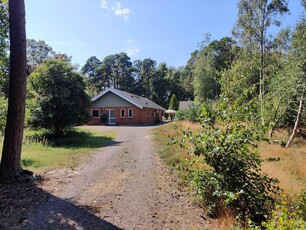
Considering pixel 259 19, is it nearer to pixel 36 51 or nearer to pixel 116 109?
pixel 116 109

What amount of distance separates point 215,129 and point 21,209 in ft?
13.4

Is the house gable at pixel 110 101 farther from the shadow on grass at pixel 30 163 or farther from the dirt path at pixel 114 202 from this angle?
the dirt path at pixel 114 202

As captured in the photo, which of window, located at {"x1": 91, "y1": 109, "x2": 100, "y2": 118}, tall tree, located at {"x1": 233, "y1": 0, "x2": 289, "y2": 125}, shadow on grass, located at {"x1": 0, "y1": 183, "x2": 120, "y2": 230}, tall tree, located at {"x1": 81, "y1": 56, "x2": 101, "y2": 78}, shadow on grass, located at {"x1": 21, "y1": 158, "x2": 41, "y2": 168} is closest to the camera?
shadow on grass, located at {"x1": 0, "y1": 183, "x2": 120, "y2": 230}

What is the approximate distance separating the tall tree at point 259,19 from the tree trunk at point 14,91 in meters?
17.1

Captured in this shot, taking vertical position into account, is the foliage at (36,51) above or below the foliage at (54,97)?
above

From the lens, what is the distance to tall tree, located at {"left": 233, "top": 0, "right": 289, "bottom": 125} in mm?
17703

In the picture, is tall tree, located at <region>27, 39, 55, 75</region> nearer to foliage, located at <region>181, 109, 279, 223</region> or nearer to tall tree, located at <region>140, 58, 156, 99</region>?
tall tree, located at <region>140, 58, 156, 99</region>

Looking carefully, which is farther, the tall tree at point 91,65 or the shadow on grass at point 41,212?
the tall tree at point 91,65

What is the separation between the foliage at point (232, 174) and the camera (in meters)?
3.95

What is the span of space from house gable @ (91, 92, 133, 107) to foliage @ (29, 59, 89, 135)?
45.9 feet

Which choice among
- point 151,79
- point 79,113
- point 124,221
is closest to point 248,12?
point 79,113

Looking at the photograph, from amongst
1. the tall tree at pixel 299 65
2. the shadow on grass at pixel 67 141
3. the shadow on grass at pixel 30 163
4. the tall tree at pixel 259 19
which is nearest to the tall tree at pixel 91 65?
Answer: the tall tree at pixel 259 19

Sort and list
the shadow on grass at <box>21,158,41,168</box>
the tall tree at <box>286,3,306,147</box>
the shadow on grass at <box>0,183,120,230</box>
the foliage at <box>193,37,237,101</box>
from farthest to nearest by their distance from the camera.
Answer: the foliage at <box>193,37,237,101</box>
the tall tree at <box>286,3,306,147</box>
the shadow on grass at <box>21,158,41,168</box>
the shadow on grass at <box>0,183,120,230</box>

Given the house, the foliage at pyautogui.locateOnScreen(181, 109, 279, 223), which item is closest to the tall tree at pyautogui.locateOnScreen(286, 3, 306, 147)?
the foliage at pyautogui.locateOnScreen(181, 109, 279, 223)
